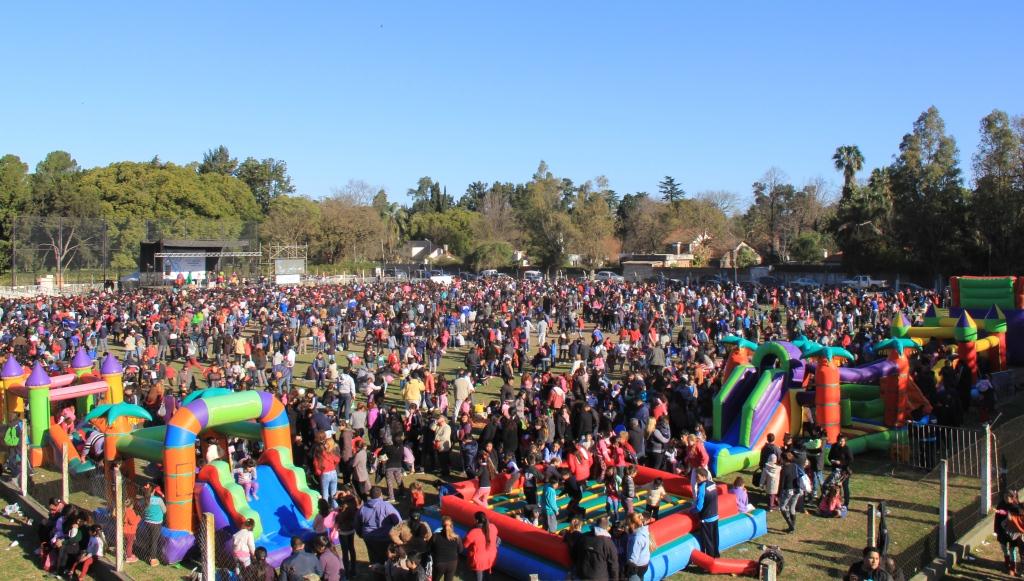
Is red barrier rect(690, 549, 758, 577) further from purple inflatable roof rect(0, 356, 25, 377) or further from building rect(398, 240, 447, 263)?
building rect(398, 240, 447, 263)

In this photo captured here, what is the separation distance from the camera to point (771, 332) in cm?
2191

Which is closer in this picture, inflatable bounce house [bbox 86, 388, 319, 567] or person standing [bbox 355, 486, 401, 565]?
person standing [bbox 355, 486, 401, 565]

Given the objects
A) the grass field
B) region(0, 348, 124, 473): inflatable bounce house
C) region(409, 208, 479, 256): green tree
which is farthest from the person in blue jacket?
region(409, 208, 479, 256): green tree

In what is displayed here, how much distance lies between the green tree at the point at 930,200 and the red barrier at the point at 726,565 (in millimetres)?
36464

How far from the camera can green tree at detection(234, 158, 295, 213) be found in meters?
85.9

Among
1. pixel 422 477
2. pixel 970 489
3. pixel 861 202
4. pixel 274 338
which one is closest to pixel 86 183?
pixel 274 338

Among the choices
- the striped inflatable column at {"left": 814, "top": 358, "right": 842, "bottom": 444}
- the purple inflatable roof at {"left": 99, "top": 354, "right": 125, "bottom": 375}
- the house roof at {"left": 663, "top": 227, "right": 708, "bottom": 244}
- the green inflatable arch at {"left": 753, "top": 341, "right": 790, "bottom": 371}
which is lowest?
the striped inflatable column at {"left": 814, "top": 358, "right": 842, "bottom": 444}

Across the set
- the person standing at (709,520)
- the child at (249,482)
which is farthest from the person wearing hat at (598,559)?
the child at (249,482)

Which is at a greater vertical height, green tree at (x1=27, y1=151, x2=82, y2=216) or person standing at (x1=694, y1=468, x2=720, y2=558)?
green tree at (x1=27, y1=151, x2=82, y2=216)

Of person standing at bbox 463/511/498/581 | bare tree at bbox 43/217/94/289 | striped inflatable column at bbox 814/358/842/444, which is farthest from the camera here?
bare tree at bbox 43/217/94/289

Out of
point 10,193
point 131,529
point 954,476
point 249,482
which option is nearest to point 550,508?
point 249,482

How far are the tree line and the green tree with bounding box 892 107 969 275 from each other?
7cm

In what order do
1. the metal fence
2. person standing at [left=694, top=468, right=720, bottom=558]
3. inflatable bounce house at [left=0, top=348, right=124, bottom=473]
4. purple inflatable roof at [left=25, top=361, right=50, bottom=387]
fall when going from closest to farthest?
1. person standing at [left=694, top=468, right=720, bottom=558]
2. the metal fence
3. inflatable bounce house at [left=0, top=348, right=124, bottom=473]
4. purple inflatable roof at [left=25, top=361, right=50, bottom=387]

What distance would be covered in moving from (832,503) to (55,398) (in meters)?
11.8
